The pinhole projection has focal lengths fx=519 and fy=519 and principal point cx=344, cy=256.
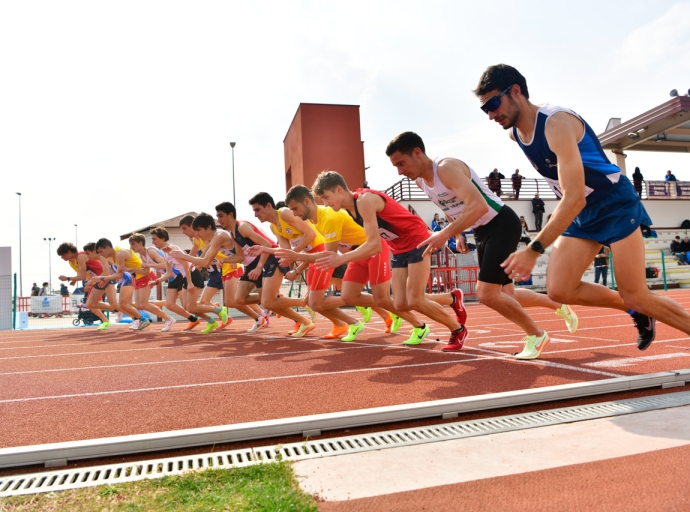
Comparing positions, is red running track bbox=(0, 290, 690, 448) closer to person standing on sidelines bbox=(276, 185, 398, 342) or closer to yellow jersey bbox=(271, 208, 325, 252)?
person standing on sidelines bbox=(276, 185, 398, 342)

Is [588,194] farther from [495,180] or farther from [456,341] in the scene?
[495,180]

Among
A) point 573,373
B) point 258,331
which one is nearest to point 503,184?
point 258,331

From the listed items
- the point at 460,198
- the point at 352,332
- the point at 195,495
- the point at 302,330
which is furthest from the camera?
the point at 302,330

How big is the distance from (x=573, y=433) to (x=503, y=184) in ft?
79.8

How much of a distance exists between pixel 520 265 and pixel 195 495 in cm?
182

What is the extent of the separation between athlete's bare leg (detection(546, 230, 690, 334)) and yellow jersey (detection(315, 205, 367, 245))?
9.45ft

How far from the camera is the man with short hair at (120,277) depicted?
10844 mm

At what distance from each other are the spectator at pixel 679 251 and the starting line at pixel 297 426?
78.7 ft

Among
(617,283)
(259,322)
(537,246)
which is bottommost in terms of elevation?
(259,322)

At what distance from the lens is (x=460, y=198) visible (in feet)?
14.6

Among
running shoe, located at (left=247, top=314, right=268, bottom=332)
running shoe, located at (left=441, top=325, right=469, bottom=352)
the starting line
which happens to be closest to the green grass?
the starting line

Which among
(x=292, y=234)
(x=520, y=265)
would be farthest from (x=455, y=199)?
(x=292, y=234)

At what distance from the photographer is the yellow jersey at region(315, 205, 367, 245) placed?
245 inches

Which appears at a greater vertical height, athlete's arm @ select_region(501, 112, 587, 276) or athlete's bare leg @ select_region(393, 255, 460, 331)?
athlete's arm @ select_region(501, 112, 587, 276)
